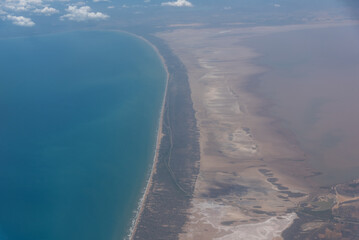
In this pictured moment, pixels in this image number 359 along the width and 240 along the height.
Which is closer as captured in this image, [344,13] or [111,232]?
[111,232]

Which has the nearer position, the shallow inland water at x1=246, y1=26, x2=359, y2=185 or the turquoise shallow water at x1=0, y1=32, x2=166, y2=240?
the turquoise shallow water at x1=0, y1=32, x2=166, y2=240

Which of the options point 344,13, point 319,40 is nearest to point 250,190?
point 319,40

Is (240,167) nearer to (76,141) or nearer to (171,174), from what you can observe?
(171,174)

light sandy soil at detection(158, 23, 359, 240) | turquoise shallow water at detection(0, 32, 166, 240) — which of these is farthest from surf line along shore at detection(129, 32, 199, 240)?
turquoise shallow water at detection(0, 32, 166, 240)

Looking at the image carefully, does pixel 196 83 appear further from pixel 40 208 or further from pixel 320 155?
pixel 40 208

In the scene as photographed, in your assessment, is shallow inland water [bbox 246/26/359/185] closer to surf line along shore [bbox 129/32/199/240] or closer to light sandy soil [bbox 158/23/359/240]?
light sandy soil [bbox 158/23/359/240]

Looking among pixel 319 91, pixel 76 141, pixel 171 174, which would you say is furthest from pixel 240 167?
pixel 319 91
